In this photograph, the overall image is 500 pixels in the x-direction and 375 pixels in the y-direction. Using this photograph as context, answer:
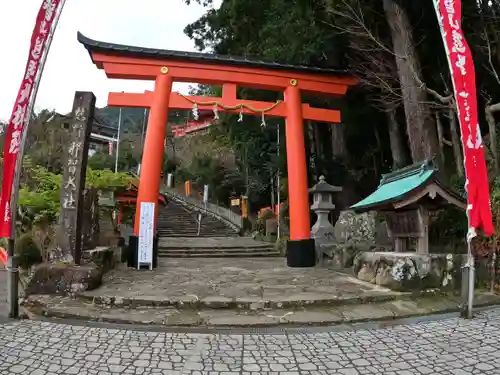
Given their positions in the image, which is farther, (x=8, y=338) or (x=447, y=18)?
(x=447, y=18)

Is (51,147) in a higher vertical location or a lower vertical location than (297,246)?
higher

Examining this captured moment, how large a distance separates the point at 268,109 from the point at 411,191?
16.8ft

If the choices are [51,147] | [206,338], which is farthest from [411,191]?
[51,147]


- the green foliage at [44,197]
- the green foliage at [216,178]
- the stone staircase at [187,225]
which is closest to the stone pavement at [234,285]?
the green foliage at [44,197]

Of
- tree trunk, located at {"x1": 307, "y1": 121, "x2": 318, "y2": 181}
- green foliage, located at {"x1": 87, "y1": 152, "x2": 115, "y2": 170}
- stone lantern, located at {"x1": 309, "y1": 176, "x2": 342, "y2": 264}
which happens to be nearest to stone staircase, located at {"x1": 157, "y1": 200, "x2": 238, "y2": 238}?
tree trunk, located at {"x1": 307, "y1": 121, "x2": 318, "y2": 181}

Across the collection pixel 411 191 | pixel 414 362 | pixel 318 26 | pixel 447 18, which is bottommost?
pixel 414 362

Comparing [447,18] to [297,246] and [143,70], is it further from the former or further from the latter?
[143,70]

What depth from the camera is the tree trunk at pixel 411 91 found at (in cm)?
881

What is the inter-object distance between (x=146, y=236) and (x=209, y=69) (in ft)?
14.8

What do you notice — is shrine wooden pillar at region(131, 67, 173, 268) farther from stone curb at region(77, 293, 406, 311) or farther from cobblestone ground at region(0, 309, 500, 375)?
cobblestone ground at region(0, 309, 500, 375)

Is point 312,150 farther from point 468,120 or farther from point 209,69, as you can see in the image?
point 468,120

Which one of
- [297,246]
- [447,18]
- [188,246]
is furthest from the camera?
[188,246]

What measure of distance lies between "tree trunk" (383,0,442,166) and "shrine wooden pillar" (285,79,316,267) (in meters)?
2.66

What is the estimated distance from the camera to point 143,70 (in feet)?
31.7
